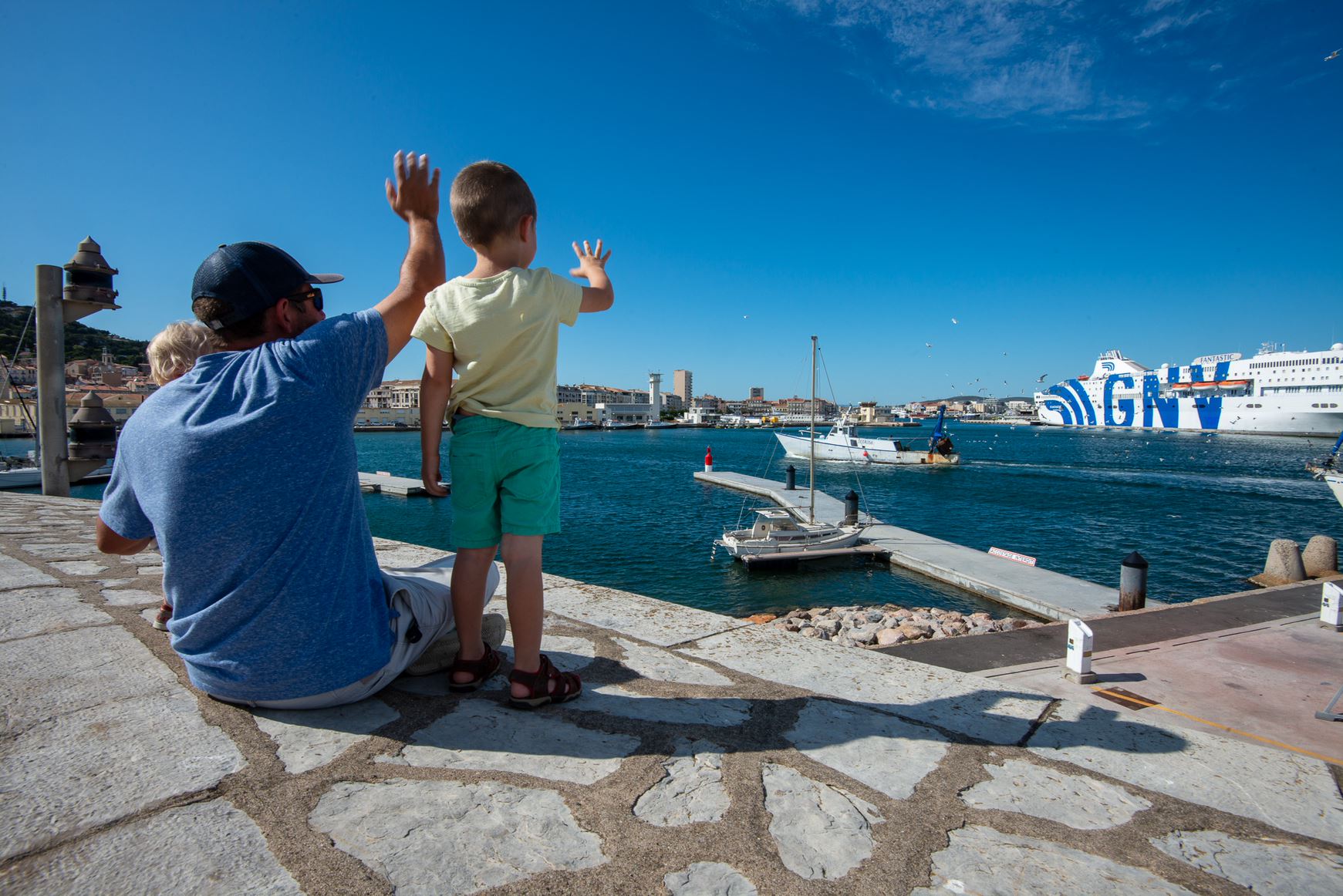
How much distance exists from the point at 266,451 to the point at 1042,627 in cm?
588

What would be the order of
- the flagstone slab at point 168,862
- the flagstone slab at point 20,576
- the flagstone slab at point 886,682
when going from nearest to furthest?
the flagstone slab at point 168,862 < the flagstone slab at point 886,682 < the flagstone slab at point 20,576

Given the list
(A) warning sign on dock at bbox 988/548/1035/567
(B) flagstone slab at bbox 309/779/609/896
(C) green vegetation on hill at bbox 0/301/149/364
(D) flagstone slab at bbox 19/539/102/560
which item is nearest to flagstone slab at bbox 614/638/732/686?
(B) flagstone slab at bbox 309/779/609/896

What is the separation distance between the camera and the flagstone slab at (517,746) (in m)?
1.39

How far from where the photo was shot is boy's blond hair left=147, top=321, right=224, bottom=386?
68.3 inches

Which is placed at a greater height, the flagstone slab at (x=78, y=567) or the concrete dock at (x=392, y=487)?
the flagstone slab at (x=78, y=567)

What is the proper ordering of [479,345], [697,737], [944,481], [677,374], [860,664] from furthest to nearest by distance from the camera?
[677,374], [944,481], [860,664], [479,345], [697,737]

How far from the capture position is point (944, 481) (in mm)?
32406

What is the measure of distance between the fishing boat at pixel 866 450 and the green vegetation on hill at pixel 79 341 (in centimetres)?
6777

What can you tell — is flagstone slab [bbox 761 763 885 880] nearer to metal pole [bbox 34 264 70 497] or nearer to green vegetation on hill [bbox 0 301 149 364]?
metal pole [bbox 34 264 70 497]

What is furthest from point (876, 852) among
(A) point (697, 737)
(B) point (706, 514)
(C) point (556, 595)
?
(B) point (706, 514)

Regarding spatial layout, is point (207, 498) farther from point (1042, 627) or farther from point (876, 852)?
point (1042, 627)

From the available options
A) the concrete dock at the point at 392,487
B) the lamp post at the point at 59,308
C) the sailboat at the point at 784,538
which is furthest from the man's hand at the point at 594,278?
the concrete dock at the point at 392,487

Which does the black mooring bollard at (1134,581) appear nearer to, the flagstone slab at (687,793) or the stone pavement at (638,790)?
the stone pavement at (638,790)

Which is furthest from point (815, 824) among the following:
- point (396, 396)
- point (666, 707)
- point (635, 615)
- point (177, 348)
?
point (396, 396)
